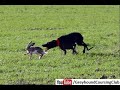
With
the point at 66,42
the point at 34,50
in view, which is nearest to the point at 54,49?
the point at 66,42

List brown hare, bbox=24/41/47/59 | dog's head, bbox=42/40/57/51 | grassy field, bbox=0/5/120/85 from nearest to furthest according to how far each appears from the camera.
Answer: grassy field, bbox=0/5/120/85
brown hare, bbox=24/41/47/59
dog's head, bbox=42/40/57/51

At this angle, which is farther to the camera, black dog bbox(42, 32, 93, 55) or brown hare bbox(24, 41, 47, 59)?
black dog bbox(42, 32, 93, 55)

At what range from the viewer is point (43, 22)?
2036 cm

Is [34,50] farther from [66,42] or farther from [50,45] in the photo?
[66,42]

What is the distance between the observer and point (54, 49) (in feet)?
50.1

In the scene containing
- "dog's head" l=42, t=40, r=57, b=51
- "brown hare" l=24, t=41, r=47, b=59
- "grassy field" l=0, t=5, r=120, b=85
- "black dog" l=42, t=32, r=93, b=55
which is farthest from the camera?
"black dog" l=42, t=32, r=93, b=55

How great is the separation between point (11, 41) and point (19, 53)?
69.0 inches

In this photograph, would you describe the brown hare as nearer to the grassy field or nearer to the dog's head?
the grassy field

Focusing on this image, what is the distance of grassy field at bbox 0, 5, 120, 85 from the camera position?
528 inches

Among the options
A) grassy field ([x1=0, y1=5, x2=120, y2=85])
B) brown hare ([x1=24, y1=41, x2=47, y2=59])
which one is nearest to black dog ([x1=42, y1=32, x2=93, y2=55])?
grassy field ([x1=0, y1=5, x2=120, y2=85])

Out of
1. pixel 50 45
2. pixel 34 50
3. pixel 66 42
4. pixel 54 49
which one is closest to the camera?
pixel 34 50

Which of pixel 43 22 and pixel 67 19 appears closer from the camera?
pixel 43 22
